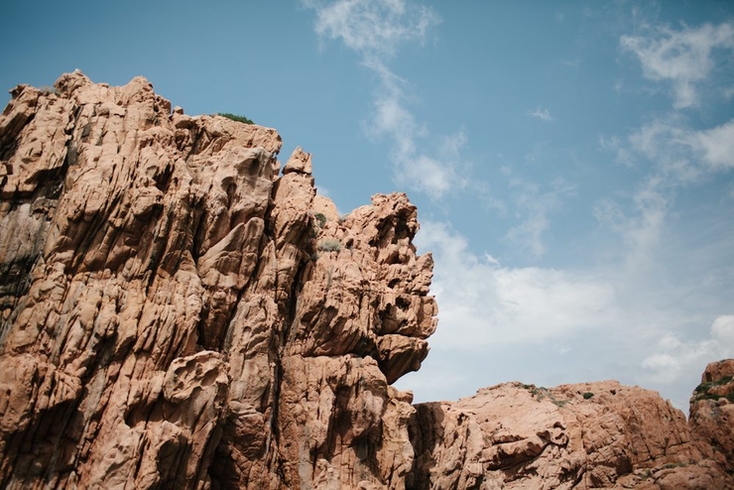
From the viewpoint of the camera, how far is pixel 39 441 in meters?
21.2

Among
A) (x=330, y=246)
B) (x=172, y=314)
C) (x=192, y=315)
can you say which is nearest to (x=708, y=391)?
(x=330, y=246)

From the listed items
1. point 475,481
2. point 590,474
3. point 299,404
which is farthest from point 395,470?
point 590,474

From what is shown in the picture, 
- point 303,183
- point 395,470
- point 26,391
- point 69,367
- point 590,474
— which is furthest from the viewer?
point 590,474

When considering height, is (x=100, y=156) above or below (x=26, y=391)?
above

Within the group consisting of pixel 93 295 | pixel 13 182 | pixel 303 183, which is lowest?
pixel 93 295

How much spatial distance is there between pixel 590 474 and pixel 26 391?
151 feet

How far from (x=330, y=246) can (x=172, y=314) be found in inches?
484

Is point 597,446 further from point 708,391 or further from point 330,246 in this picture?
point 330,246

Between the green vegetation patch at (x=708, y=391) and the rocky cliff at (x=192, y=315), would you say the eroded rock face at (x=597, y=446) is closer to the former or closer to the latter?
the green vegetation patch at (x=708, y=391)

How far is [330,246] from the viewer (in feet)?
117

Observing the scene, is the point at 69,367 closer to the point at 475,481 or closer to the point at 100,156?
the point at 100,156

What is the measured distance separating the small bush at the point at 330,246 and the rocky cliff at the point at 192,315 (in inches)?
3.3

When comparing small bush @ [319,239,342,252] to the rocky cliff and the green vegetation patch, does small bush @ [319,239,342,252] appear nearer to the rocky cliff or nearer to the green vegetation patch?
the rocky cliff

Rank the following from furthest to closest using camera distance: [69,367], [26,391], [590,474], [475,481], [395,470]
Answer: [590,474] → [475,481] → [395,470] → [69,367] → [26,391]
